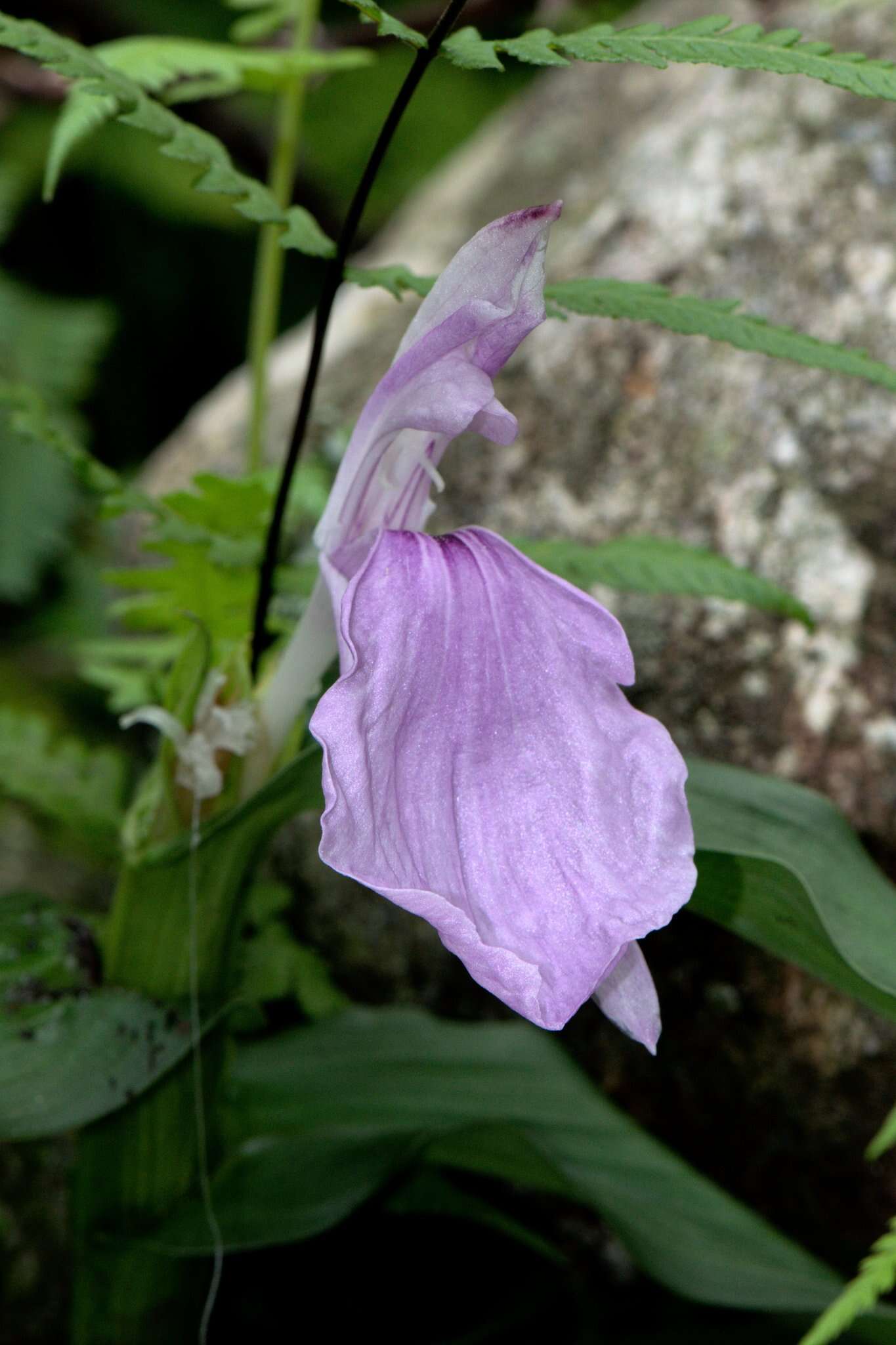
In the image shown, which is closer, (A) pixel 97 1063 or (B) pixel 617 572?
(A) pixel 97 1063

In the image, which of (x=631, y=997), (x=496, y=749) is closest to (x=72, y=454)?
(x=496, y=749)

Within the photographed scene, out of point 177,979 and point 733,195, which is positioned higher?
point 733,195

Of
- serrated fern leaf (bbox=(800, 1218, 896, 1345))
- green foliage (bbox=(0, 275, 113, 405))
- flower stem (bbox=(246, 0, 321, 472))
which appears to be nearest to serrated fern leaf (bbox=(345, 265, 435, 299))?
flower stem (bbox=(246, 0, 321, 472))

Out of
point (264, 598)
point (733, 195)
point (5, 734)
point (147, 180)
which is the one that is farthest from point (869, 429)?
point (147, 180)

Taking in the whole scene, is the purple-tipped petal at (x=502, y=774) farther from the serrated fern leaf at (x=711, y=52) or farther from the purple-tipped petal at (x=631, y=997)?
the serrated fern leaf at (x=711, y=52)

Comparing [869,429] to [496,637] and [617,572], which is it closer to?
[617,572]

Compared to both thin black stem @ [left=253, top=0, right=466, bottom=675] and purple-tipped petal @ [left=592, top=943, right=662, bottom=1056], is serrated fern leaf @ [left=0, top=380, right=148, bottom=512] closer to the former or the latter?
thin black stem @ [left=253, top=0, right=466, bottom=675]

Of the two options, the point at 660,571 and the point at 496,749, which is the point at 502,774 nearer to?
the point at 496,749
